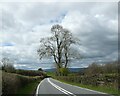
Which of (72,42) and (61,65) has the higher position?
(72,42)

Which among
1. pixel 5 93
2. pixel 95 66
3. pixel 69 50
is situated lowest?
pixel 5 93

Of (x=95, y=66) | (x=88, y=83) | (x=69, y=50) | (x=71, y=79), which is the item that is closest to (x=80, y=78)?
(x=88, y=83)

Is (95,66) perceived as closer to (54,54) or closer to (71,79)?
(71,79)


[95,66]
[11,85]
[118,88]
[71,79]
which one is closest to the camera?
[11,85]

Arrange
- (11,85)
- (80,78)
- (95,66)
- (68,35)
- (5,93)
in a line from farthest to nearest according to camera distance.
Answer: (68,35) → (95,66) → (80,78) → (11,85) → (5,93)

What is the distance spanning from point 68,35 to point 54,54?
564 centimetres

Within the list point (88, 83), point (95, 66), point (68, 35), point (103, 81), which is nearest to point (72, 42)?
point (68, 35)

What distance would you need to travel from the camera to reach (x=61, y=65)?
197 ft

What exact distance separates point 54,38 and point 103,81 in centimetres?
3279

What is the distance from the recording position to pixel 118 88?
23156 mm

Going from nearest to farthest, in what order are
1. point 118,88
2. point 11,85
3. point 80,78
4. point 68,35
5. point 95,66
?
1. point 11,85
2. point 118,88
3. point 80,78
4. point 95,66
5. point 68,35

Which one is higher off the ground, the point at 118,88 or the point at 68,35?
the point at 68,35

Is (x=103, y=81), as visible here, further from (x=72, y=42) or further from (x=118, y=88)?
(x=72, y=42)

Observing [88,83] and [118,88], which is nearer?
[118,88]
